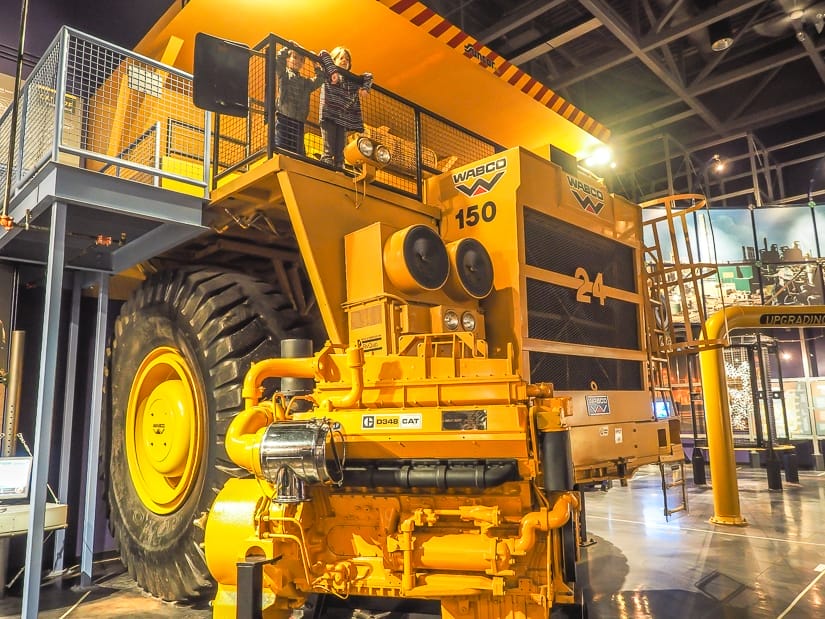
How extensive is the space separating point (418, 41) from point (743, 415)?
12.0 m

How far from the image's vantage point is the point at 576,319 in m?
4.55

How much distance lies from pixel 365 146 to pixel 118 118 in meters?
2.80

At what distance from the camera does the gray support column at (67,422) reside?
5.52 metres

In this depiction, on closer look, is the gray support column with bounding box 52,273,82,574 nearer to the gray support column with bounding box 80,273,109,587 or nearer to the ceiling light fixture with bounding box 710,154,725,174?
the gray support column with bounding box 80,273,109,587

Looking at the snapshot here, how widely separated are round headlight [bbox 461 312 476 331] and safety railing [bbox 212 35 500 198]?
1220mm

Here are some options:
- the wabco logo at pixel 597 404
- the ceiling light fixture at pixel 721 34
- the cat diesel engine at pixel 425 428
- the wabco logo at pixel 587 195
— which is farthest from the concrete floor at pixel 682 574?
the ceiling light fixture at pixel 721 34

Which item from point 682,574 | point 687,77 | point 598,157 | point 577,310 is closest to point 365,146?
point 577,310

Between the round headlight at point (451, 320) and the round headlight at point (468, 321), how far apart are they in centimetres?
7

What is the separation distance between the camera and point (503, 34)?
9.95m

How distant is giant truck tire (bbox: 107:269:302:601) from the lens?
418 cm

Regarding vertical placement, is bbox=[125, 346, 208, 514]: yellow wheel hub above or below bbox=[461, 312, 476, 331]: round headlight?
below

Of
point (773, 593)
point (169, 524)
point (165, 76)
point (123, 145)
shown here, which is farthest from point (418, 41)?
point (773, 593)

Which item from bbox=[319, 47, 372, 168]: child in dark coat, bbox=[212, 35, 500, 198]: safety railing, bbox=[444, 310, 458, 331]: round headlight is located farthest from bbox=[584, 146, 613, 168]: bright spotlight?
bbox=[444, 310, 458, 331]: round headlight

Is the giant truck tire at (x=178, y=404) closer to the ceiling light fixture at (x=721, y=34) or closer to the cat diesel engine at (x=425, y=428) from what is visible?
the cat diesel engine at (x=425, y=428)
